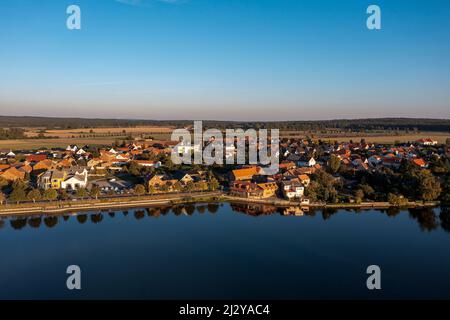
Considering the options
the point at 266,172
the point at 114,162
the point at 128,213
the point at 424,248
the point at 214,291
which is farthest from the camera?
the point at 114,162

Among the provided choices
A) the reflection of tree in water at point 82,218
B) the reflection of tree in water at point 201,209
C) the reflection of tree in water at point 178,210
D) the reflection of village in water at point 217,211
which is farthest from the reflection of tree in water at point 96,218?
the reflection of tree in water at point 201,209

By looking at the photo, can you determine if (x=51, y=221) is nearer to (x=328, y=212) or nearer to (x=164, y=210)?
(x=164, y=210)

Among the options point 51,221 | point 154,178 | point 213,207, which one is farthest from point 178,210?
point 51,221

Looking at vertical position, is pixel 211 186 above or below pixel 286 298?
above

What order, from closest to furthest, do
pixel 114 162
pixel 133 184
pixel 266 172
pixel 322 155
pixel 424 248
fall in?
Answer: 1. pixel 424 248
2. pixel 133 184
3. pixel 266 172
4. pixel 114 162
5. pixel 322 155

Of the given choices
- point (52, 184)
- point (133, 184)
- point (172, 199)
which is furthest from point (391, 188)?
point (52, 184)

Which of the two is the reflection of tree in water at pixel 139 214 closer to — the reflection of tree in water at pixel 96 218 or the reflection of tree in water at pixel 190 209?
the reflection of tree in water at pixel 96 218
